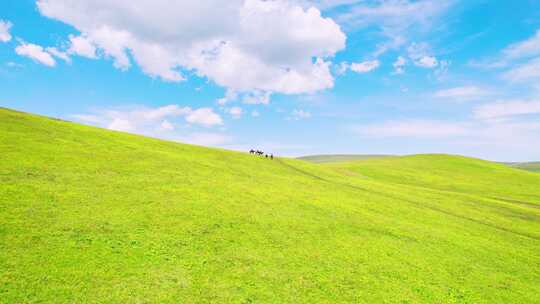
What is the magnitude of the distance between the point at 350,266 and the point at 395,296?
2.59m

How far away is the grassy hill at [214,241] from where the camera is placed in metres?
11.6

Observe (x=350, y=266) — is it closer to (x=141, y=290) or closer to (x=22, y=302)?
(x=141, y=290)

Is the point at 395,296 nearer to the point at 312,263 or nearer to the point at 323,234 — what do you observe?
the point at 312,263

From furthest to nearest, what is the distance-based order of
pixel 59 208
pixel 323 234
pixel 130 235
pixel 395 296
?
pixel 323 234 → pixel 59 208 → pixel 130 235 → pixel 395 296

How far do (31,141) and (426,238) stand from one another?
35.8 metres

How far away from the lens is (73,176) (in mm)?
21141

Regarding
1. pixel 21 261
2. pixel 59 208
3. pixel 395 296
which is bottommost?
pixel 395 296

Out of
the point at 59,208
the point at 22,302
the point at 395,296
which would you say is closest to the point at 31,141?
the point at 59,208

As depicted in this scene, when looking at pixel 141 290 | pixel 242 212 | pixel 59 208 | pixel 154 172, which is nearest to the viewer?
pixel 141 290

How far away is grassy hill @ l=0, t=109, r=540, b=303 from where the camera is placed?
11.6 meters

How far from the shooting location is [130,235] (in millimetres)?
14586

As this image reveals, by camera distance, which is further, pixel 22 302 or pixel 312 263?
pixel 312 263

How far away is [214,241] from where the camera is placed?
51.4 ft

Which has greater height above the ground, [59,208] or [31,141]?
[31,141]
